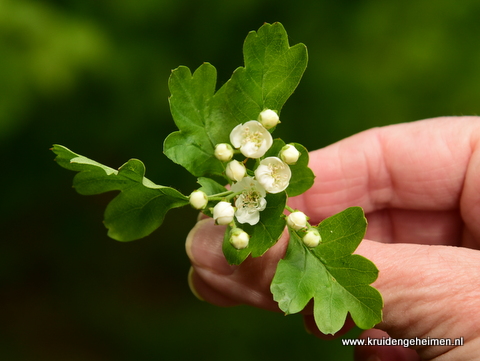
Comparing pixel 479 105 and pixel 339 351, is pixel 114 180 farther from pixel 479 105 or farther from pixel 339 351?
pixel 479 105

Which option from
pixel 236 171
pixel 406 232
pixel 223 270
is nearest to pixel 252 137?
pixel 236 171

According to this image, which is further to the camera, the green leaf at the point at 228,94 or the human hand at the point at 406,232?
the human hand at the point at 406,232

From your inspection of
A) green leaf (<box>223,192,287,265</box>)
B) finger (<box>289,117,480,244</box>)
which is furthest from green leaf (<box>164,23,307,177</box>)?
finger (<box>289,117,480,244</box>)

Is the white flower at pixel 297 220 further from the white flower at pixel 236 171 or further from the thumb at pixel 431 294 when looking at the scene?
the thumb at pixel 431 294

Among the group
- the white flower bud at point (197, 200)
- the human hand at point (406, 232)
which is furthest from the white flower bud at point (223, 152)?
the human hand at point (406, 232)

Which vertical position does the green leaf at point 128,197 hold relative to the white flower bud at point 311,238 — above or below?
above

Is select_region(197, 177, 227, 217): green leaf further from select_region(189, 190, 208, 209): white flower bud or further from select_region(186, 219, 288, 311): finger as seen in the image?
select_region(186, 219, 288, 311): finger
